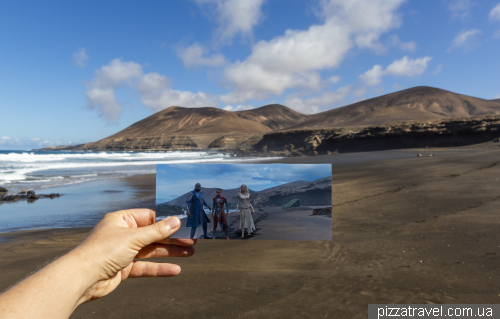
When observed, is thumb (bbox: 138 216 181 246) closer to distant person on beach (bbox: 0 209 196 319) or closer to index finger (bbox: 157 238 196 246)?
distant person on beach (bbox: 0 209 196 319)

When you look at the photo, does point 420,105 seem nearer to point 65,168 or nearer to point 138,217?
point 65,168

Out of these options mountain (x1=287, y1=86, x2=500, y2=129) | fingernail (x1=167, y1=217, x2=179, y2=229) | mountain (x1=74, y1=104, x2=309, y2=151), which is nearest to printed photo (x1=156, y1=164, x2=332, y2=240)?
fingernail (x1=167, y1=217, x2=179, y2=229)

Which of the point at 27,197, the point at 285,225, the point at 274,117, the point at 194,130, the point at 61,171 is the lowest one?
the point at 27,197

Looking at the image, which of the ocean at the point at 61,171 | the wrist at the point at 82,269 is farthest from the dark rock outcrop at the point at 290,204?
the ocean at the point at 61,171

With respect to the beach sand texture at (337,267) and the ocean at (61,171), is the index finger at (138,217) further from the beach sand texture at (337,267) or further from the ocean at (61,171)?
the ocean at (61,171)

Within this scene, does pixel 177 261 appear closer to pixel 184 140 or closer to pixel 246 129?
pixel 184 140

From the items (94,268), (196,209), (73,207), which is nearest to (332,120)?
(73,207)
